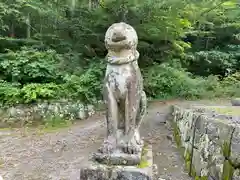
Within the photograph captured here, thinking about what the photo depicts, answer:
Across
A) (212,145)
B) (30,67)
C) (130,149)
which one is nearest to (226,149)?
(212,145)

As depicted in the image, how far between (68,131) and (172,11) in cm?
414

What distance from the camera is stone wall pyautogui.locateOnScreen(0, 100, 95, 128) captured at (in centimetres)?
791

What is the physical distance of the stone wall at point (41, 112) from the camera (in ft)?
26.0

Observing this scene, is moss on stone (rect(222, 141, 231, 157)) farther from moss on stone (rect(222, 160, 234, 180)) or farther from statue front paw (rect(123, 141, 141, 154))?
statue front paw (rect(123, 141, 141, 154))

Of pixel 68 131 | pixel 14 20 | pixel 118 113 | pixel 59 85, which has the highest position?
pixel 14 20

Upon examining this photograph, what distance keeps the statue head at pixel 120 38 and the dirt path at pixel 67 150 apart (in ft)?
7.53

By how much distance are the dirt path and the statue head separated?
2296 millimetres

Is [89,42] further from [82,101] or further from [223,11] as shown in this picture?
[223,11]

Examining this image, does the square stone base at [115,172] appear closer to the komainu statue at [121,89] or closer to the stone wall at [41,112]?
the komainu statue at [121,89]

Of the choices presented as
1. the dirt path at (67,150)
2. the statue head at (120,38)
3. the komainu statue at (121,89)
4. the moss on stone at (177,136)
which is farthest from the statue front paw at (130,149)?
the moss on stone at (177,136)

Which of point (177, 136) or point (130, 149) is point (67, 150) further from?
point (130, 149)

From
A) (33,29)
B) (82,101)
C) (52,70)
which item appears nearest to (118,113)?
(82,101)

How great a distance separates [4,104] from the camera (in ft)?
26.1

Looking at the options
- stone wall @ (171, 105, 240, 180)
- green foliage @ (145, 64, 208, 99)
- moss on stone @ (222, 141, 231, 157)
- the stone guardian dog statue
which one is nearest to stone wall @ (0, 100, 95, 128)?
green foliage @ (145, 64, 208, 99)
